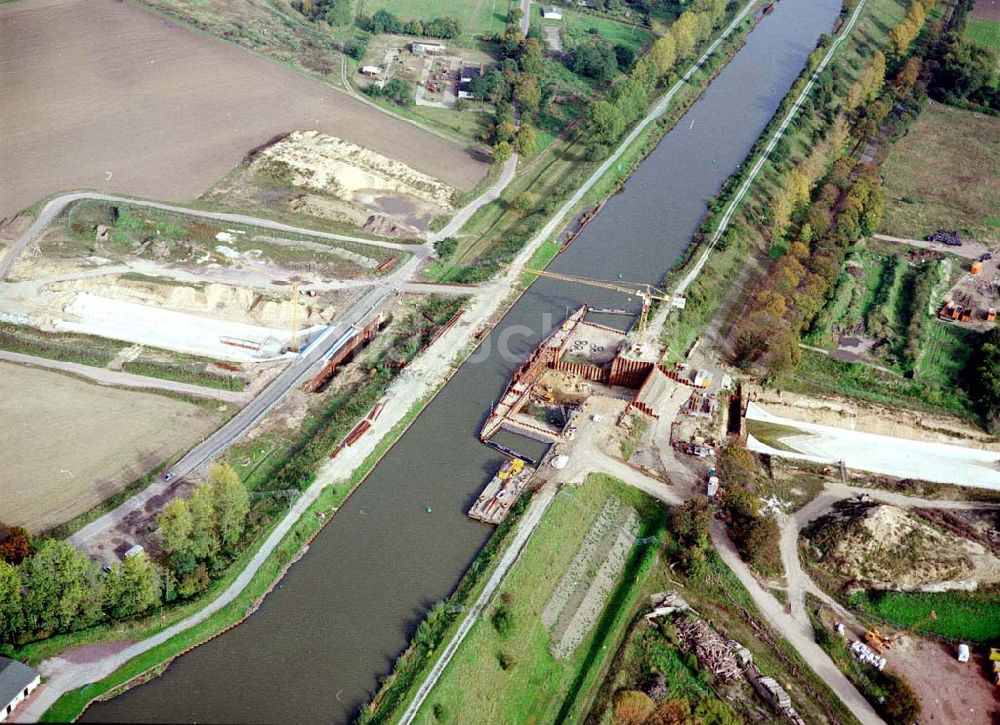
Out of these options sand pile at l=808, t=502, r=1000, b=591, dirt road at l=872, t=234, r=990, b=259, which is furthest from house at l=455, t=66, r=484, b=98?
sand pile at l=808, t=502, r=1000, b=591

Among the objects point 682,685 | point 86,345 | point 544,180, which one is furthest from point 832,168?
point 86,345

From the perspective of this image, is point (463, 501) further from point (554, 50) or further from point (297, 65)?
point (554, 50)

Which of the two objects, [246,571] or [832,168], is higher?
[832,168]

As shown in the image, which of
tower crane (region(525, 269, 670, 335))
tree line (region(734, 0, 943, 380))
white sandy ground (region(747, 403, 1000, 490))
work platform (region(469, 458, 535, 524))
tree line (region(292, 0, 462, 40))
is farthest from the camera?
tree line (region(292, 0, 462, 40))

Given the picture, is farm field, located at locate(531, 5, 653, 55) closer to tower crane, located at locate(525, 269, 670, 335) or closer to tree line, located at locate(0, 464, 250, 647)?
tower crane, located at locate(525, 269, 670, 335)

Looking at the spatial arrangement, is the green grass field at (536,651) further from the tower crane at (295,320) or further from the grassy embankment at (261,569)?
the tower crane at (295,320)

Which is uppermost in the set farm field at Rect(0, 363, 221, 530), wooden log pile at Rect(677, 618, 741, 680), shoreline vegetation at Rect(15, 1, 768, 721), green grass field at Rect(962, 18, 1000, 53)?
green grass field at Rect(962, 18, 1000, 53)

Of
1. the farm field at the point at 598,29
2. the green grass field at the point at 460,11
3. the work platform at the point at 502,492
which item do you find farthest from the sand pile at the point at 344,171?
the farm field at the point at 598,29

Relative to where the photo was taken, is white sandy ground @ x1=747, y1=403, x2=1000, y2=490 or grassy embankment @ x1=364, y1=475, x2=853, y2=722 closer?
grassy embankment @ x1=364, y1=475, x2=853, y2=722
